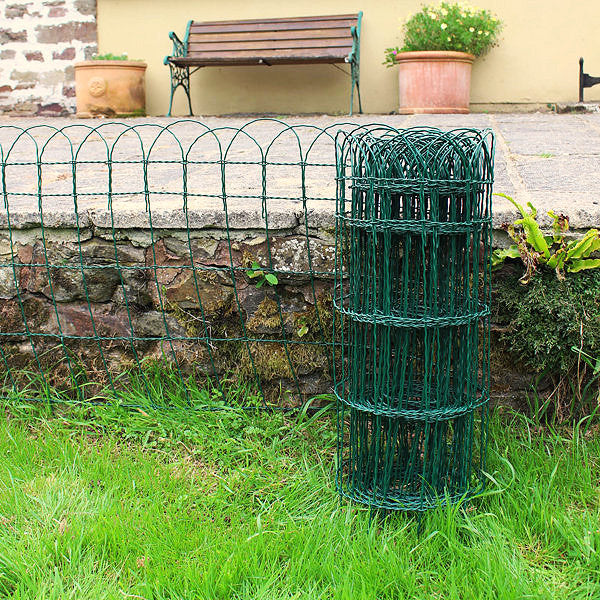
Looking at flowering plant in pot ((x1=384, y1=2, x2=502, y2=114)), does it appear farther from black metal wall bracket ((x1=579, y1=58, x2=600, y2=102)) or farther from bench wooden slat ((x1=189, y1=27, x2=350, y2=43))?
black metal wall bracket ((x1=579, y1=58, x2=600, y2=102))

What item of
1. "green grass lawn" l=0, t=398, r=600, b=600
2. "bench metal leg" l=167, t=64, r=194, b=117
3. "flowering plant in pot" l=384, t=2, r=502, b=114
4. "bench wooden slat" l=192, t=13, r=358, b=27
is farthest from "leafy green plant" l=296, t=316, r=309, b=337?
"bench wooden slat" l=192, t=13, r=358, b=27

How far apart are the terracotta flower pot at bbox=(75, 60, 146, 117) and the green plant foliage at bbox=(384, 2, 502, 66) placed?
281 centimetres

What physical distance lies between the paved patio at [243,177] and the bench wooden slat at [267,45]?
1.69 meters

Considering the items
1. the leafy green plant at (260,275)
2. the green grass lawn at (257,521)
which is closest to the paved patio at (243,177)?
the leafy green plant at (260,275)

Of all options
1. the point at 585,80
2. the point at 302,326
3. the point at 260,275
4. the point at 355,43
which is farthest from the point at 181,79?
the point at 302,326

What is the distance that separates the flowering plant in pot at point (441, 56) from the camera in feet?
23.8

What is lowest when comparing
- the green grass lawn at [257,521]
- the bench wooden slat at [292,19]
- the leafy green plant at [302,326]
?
the green grass lawn at [257,521]

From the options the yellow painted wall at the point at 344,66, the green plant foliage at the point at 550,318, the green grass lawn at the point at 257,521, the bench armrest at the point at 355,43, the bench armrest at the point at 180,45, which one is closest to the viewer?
the green grass lawn at the point at 257,521

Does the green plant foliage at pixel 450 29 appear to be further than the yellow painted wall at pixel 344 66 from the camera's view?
No

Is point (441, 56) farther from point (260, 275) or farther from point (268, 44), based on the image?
point (260, 275)

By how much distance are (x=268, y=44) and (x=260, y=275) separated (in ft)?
18.1

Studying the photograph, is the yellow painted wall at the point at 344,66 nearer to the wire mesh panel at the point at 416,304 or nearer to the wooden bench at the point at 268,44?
the wooden bench at the point at 268,44

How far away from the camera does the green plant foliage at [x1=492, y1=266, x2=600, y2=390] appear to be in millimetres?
2611

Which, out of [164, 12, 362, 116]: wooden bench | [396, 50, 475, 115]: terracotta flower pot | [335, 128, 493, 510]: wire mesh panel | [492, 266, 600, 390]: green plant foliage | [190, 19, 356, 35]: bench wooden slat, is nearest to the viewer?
[335, 128, 493, 510]: wire mesh panel
